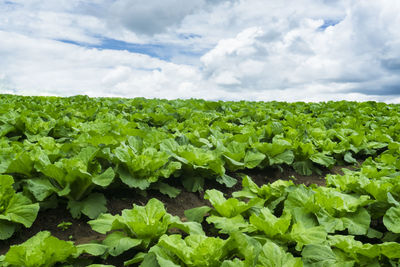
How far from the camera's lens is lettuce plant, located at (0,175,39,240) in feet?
8.96

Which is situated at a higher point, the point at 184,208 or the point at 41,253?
the point at 41,253

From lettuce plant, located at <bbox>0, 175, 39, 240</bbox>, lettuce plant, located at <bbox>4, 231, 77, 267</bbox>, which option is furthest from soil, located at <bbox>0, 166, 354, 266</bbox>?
lettuce plant, located at <bbox>4, 231, 77, 267</bbox>

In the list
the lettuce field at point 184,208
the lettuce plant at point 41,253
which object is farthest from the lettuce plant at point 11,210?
the lettuce plant at point 41,253

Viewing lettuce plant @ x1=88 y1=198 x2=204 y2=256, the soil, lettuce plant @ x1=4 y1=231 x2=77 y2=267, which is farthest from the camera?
the soil

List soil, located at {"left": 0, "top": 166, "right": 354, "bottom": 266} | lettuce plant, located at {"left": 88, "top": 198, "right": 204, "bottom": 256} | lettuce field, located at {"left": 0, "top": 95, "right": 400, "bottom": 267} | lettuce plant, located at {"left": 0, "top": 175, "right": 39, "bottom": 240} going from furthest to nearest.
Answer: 1. soil, located at {"left": 0, "top": 166, "right": 354, "bottom": 266}
2. lettuce plant, located at {"left": 0, "top": 175, "right": 39, "bottom": 240}
3. lettuce plant, located at {"left": 88, "top": 198, "right": 204, "bottom": 256}
4. lettuce field, located at {"left": 0, "top": 95, "right": 400, "bottom": 267}

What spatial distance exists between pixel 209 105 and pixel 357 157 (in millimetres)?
4671

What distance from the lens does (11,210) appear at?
9.10 feet

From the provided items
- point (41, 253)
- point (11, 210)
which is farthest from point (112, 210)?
point (41, 253)

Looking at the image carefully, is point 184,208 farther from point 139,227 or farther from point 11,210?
point 11,210

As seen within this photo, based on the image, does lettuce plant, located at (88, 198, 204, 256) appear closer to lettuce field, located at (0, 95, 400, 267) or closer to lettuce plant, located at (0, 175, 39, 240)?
lettuce field, located at (0, 95, 400, 267)

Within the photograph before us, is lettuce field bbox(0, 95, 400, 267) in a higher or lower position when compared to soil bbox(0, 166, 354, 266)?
higher

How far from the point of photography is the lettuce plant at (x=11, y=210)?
8.96 feet

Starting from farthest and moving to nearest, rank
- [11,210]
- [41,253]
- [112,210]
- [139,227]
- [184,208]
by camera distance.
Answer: [184,208] < [112,210] < [11,210] < [139,227] < [41,253]

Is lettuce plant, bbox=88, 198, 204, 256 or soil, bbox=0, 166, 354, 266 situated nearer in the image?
lettuce plant, bbox=88, 198, 204, 256
